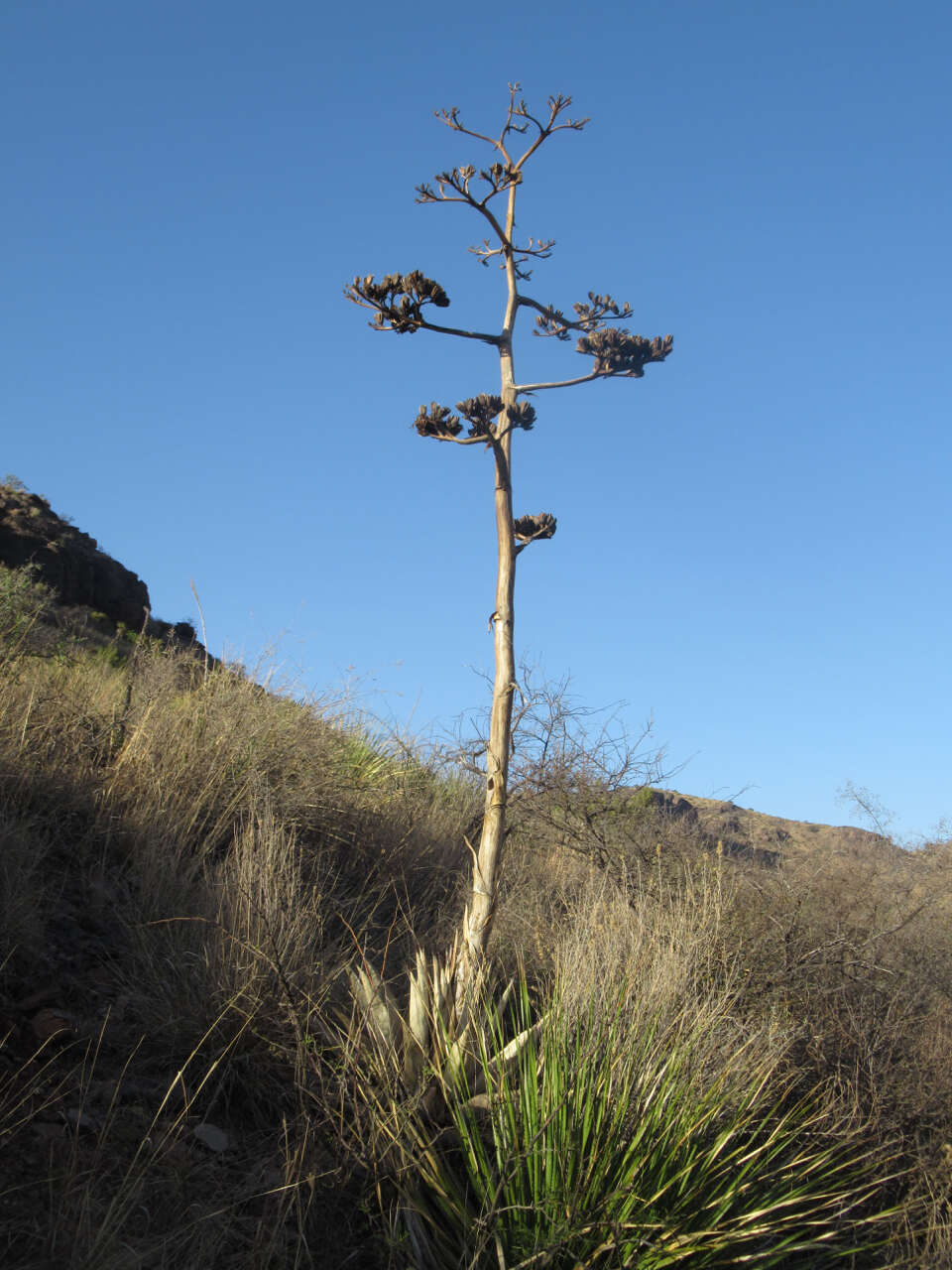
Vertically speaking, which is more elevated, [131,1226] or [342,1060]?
[342,1060]

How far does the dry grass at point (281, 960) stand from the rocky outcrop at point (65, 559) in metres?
11.6

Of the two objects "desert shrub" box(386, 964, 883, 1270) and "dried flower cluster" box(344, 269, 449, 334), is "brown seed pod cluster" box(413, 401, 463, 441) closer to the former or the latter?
"dried flower cluster" box(344, 269, 449, 334)

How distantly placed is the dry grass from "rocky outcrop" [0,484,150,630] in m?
11.6

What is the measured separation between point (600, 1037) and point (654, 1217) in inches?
26.0

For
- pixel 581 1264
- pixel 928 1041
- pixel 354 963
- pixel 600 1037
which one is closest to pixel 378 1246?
pixel 581 1264

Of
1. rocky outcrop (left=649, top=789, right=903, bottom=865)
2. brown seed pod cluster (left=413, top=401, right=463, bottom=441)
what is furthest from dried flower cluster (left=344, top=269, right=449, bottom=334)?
rocky outcrop (left=649, top=789, right=903, bottom=865)

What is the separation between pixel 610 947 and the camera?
440 centimetres

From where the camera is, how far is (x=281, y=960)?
4.29 m

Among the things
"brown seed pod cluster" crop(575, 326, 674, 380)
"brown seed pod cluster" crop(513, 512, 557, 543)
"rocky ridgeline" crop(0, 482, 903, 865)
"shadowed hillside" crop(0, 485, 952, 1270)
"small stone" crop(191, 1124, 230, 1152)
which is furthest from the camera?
"rocky ridgeline" crop(0, 482, 903, 865)

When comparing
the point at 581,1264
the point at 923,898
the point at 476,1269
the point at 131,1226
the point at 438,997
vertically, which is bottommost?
the point at 131,1226

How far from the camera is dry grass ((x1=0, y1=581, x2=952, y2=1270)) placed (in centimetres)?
319

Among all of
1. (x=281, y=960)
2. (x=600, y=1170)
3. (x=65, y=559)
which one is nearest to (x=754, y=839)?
(x=281, y=960)

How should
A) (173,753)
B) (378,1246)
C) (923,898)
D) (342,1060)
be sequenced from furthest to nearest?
(923,898), (173,753), (342,1060), (378,1246)

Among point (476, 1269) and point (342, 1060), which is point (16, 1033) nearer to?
point (342, 1060)
